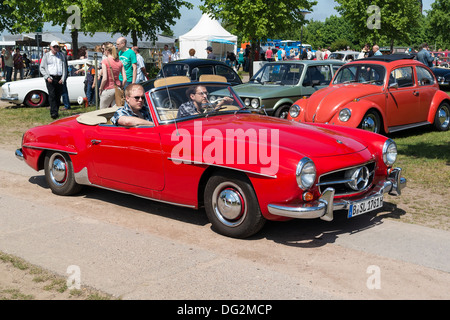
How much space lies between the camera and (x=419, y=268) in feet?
14.9

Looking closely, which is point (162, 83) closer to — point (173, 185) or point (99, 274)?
point (173, 185)

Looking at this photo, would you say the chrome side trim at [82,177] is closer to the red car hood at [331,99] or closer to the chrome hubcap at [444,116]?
the red car hood at [331,99]

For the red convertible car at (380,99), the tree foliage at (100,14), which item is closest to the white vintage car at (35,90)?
the tree foliage at (100,14)

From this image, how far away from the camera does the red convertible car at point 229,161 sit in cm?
489

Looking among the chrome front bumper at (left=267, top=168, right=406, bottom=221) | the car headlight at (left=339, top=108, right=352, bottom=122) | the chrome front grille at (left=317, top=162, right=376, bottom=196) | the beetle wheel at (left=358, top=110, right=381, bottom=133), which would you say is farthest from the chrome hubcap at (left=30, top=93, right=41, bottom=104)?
the chrome front bumper at (left=267, top=168, right=406, bottom=221)

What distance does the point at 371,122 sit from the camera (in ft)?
33.9

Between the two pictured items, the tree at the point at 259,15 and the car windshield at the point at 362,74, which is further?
the tree at the point at 259,15

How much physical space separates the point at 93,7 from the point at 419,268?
20295mm

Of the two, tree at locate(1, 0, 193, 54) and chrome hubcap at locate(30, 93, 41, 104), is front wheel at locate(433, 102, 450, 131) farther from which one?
chrome hubcap at locate(30, 93, 41, 104)

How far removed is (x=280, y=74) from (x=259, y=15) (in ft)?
36.1

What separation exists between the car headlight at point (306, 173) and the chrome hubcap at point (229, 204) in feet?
1.99

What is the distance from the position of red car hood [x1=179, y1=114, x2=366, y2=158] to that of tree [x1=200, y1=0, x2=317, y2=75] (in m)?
17.7

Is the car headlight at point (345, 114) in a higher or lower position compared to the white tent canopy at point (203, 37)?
lower
